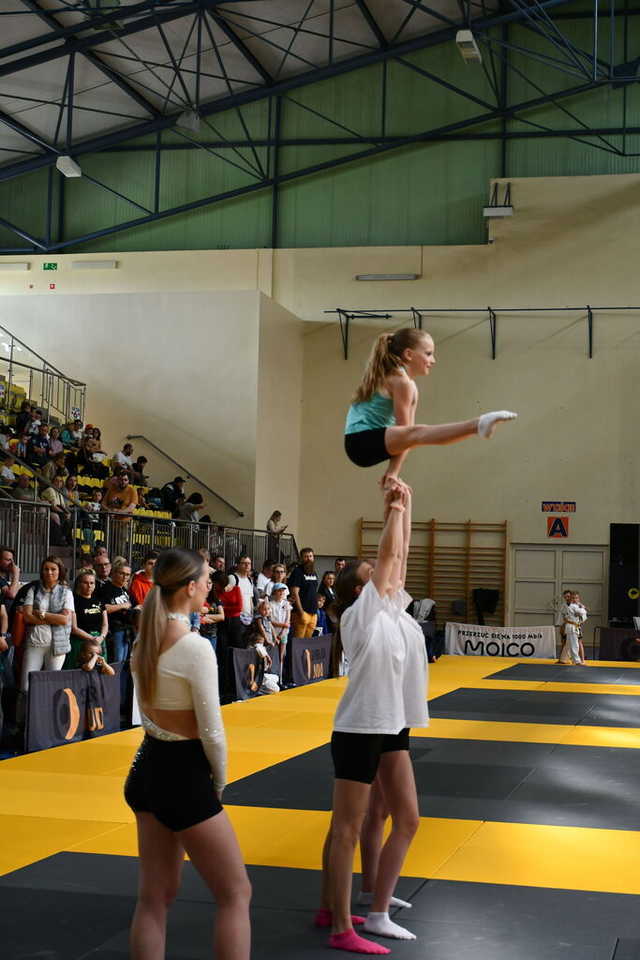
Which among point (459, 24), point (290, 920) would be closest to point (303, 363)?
point (459, 24)

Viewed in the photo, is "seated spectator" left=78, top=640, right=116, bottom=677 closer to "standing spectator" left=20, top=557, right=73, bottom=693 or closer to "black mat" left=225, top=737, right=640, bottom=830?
"standing spectator" left=20, top=557, right=73, bottom=693

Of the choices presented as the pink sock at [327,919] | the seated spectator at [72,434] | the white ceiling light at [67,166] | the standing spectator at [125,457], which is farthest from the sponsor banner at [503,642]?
the pink sock at [327,919]

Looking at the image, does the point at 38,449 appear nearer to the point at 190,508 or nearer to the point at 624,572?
the point at 190,508

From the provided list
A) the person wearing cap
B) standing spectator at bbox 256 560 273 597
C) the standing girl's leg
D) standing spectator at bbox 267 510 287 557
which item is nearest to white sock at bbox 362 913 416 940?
the standing girl's leg

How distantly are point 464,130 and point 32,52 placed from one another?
34.7 ft

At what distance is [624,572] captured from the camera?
2569 cm

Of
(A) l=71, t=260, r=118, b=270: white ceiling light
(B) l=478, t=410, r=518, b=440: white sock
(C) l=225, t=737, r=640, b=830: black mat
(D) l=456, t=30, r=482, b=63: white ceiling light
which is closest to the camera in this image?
(B) l=478, t=410, r=518, b=440: white sock

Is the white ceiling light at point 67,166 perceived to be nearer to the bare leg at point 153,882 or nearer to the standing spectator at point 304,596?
the standing spectator at point 304,596

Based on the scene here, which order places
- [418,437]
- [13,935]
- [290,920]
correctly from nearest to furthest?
1. [418,437]
2. [13,935]
3. [290,920]

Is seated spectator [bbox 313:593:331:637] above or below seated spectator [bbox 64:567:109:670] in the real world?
below

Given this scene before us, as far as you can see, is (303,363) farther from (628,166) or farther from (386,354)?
(386,354)

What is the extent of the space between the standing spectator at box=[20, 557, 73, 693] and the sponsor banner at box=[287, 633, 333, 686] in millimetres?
6191

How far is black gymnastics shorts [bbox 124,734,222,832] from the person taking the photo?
3596 millimetres

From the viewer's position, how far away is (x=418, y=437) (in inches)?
173
